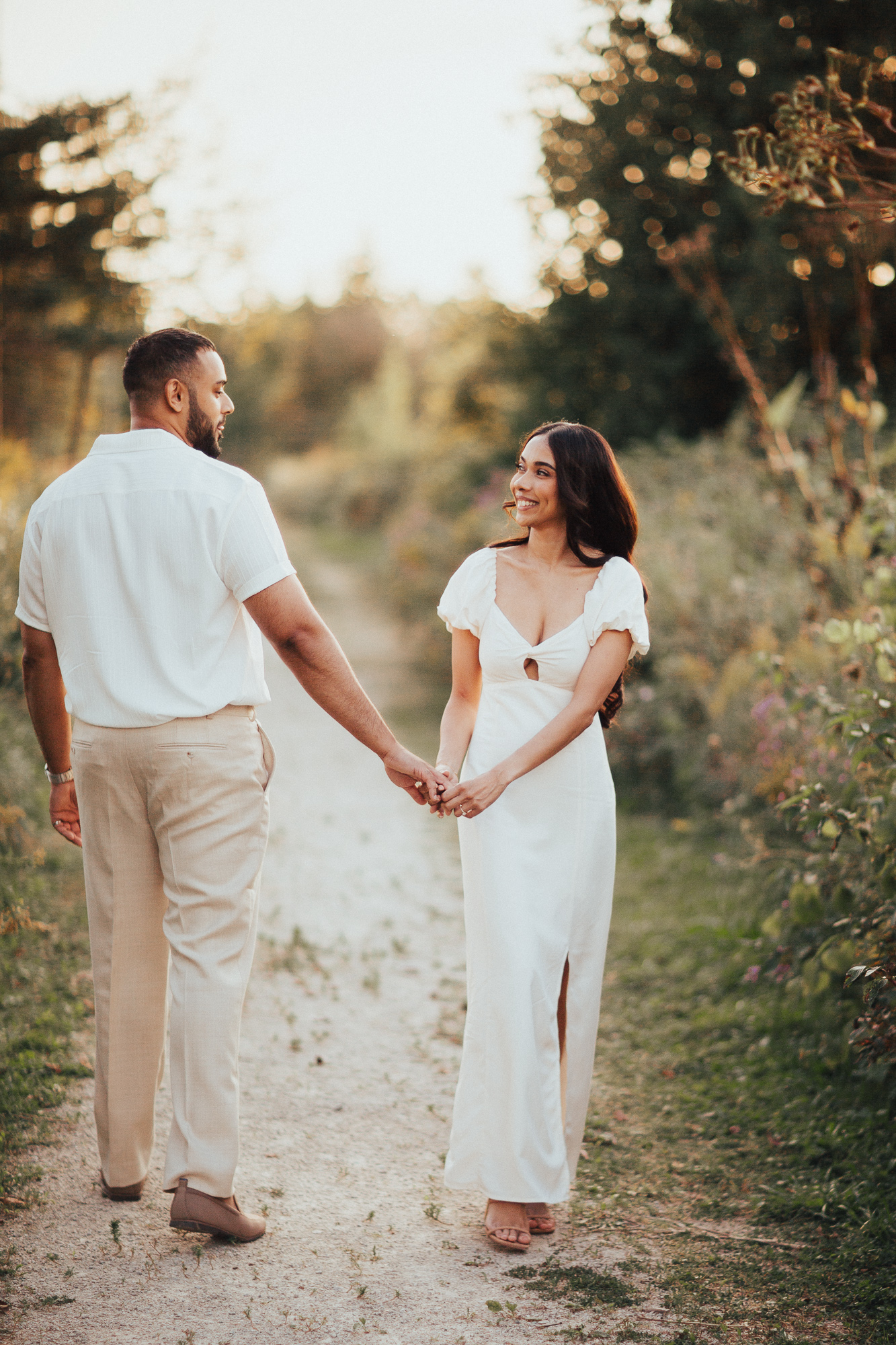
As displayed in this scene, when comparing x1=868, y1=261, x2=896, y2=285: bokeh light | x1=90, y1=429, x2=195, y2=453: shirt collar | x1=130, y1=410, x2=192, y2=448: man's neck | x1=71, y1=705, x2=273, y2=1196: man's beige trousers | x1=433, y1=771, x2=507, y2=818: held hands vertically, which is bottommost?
x1=71, y1=705, x2=273, y2=1196: man's beige trousers

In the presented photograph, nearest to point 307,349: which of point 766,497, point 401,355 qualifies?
point 401,355

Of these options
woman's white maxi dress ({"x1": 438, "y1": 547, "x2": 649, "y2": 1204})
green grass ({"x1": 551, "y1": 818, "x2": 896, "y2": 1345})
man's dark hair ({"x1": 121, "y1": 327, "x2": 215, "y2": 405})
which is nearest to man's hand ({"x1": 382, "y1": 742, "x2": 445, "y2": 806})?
woman's white maxi dress ({"x1": 438, "y1": 547, "x2": 649, "y2": 1204})

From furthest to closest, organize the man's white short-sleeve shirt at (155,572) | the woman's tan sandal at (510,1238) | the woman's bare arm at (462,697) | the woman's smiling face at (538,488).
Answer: the woman's bare arm at (462,697)
the woman's smiling face at (538,488)
the woman's tan sandal at (510,1238)
the man's white short-sleeve shirt at (155,572)

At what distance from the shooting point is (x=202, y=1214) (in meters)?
3.06

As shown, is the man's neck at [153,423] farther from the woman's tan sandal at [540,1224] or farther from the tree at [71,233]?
the tree at [71,233]

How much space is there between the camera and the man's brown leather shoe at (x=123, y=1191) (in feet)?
10.8

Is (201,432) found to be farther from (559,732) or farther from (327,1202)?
(327,1202)

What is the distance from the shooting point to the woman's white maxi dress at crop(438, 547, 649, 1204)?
3.23 metres

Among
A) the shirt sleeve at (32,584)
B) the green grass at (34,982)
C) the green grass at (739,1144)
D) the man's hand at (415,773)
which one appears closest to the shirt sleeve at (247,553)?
the shirt sleeve at (32,584)

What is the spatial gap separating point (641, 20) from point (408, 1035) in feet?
38.4

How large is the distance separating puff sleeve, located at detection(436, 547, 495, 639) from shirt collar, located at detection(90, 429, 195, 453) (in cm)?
94

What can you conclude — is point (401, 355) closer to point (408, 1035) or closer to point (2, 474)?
point (2, 474)

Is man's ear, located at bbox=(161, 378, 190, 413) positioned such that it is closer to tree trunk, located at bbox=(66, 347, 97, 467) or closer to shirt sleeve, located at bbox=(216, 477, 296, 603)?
shirt sleeve, located at bbox=(216, 477, 296, 603)

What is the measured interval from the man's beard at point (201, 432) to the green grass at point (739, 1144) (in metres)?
2.53
